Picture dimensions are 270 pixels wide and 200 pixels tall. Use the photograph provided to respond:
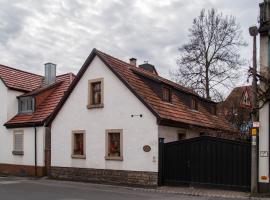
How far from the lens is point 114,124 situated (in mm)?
20859

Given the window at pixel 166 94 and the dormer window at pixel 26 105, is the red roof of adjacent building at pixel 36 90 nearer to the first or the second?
the dormer window at pixel 26 105

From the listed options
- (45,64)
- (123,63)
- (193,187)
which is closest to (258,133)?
(193,187)

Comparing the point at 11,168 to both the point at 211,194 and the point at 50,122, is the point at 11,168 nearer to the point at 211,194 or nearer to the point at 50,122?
the point at 50,122

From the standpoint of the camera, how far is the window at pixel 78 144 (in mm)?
22328

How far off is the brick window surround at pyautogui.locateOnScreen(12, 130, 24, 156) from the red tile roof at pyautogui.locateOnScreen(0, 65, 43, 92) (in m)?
3.35

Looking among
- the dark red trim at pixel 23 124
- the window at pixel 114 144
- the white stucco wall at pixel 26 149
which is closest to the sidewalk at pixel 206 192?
the window at pixel 114 144

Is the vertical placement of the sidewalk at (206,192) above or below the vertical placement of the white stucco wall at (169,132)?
below

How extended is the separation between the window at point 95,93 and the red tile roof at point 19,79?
7805 mm

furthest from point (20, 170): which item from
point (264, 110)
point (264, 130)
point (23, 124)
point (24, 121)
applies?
Result: point (264, 110)

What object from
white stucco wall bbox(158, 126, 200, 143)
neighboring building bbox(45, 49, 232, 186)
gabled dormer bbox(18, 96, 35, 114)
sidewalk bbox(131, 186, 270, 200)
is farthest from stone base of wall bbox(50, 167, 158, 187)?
gabled dormer bbox(18, 96, 35, 114)

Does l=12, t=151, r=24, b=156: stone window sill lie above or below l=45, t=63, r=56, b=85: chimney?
below

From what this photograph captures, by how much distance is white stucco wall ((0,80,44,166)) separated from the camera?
24.5 meters

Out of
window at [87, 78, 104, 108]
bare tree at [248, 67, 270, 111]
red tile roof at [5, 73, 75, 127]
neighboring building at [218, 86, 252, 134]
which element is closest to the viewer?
bare tree at [248, 67, 270, 111]

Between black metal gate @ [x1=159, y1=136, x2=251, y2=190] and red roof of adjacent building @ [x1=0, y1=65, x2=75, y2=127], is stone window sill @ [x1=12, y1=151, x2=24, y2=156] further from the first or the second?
black metal gate @ [x1=159, y1=136, x2=251, y2=190]
